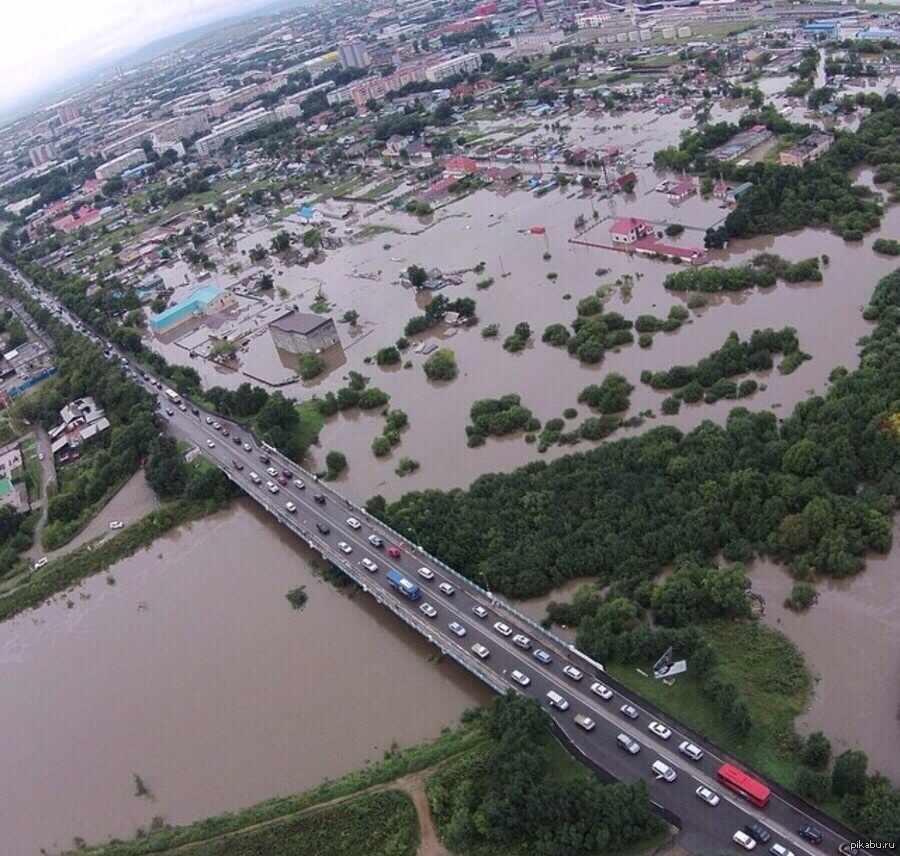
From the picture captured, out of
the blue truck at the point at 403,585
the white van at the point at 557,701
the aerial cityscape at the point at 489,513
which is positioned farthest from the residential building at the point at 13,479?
the white van at the point at 557,701

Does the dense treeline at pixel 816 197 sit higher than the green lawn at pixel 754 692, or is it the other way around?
the dense treeline at pixel 816 197

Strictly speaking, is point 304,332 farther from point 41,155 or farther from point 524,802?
point 41,155

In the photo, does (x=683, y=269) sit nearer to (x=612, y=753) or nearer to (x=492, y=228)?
(x=492, y=228)

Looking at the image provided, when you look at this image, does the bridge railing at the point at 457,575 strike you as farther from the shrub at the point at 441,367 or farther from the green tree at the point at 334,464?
the shrub at the point at 441,367

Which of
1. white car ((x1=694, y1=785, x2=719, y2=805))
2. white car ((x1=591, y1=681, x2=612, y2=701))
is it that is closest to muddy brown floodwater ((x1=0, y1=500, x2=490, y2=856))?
white car ((x1=591, y1=681, x2=612, y2=701))

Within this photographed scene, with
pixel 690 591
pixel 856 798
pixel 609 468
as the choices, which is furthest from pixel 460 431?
pixel 856 798

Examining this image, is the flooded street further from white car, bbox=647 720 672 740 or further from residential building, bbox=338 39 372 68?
residential building, bbox=338 39 372 68

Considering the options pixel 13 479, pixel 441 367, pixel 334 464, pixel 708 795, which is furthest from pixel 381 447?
pixel 708 795
